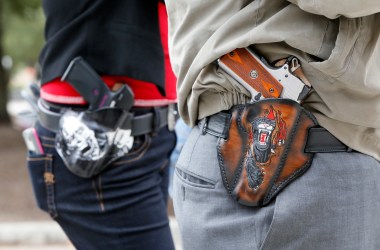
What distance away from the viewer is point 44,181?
2.19 m

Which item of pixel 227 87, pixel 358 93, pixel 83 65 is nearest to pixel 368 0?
pixel 358 93

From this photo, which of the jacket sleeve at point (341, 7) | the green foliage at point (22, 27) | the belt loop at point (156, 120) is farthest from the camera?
the green foliage at point (22, 27)

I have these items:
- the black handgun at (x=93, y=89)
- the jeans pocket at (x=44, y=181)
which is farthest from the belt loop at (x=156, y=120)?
the jeans pocket at (x=44, y=181)

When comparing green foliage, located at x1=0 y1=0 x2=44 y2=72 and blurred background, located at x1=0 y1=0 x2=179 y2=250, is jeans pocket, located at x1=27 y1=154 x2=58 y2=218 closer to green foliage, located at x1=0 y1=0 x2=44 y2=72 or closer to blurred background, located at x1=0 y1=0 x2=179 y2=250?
blurred background, located at x1=0 y1=0 x2=179 y2=250

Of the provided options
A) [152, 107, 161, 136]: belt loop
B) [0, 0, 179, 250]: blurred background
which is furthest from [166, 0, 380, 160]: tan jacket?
[0, 0, 179, 250]: blurred background

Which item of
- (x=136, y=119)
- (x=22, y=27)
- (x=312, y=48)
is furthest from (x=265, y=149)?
(x=22, y=27)

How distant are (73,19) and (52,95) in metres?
0.29

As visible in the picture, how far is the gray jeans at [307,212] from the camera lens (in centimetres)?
144

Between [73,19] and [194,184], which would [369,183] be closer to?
[194,184]

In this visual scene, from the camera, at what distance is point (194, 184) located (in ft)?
5.20

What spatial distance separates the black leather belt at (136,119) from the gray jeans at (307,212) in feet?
2.27

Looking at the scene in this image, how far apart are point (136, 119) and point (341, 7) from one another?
1063 mm

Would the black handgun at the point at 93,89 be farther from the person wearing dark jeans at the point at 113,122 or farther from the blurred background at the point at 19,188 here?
the blurred background at the point at 19,188

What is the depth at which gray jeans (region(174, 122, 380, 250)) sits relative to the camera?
4.73 ft
